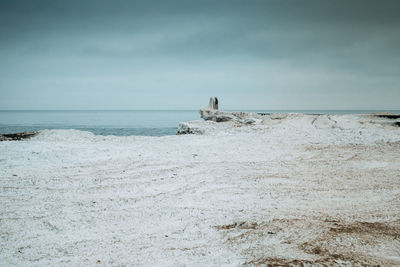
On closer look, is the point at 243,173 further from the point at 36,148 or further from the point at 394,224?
the point at 36,148

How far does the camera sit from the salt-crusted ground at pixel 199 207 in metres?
2.52

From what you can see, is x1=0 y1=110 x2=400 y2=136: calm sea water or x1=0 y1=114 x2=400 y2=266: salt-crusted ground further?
x1=0 y1=110 x2=400 y2=136: calm sea water

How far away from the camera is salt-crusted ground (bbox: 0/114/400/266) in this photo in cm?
252

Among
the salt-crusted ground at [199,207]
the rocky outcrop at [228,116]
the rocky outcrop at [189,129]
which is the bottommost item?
the salt-crusted ground at [199,207]

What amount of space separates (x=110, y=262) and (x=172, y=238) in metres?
0.70

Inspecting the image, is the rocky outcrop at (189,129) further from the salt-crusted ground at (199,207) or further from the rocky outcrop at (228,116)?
the salt-crusted ground at (199,207)

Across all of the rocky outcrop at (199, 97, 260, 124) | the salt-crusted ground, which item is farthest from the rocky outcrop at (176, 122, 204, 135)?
the salt-crusted ground

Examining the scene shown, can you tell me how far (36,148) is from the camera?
7.75 metres

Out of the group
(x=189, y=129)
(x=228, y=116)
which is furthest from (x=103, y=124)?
(x=189, y=129)

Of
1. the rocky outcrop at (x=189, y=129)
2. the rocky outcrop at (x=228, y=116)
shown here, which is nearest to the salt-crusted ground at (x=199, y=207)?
the rocky outcrop at (x=189, y=129)

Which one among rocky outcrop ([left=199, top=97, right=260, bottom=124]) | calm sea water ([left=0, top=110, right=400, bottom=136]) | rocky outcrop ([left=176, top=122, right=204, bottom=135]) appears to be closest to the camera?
rocky outcrop ([left=176, top=122, right=204, bottom=135])

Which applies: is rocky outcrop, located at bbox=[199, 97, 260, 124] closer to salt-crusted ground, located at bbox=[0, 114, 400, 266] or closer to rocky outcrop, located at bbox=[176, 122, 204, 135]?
rocky outcrop, located at bbox=[176, 122, 204, 135]

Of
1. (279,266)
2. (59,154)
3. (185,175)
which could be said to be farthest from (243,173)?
(59,154)

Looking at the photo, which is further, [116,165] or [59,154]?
[59,154]
